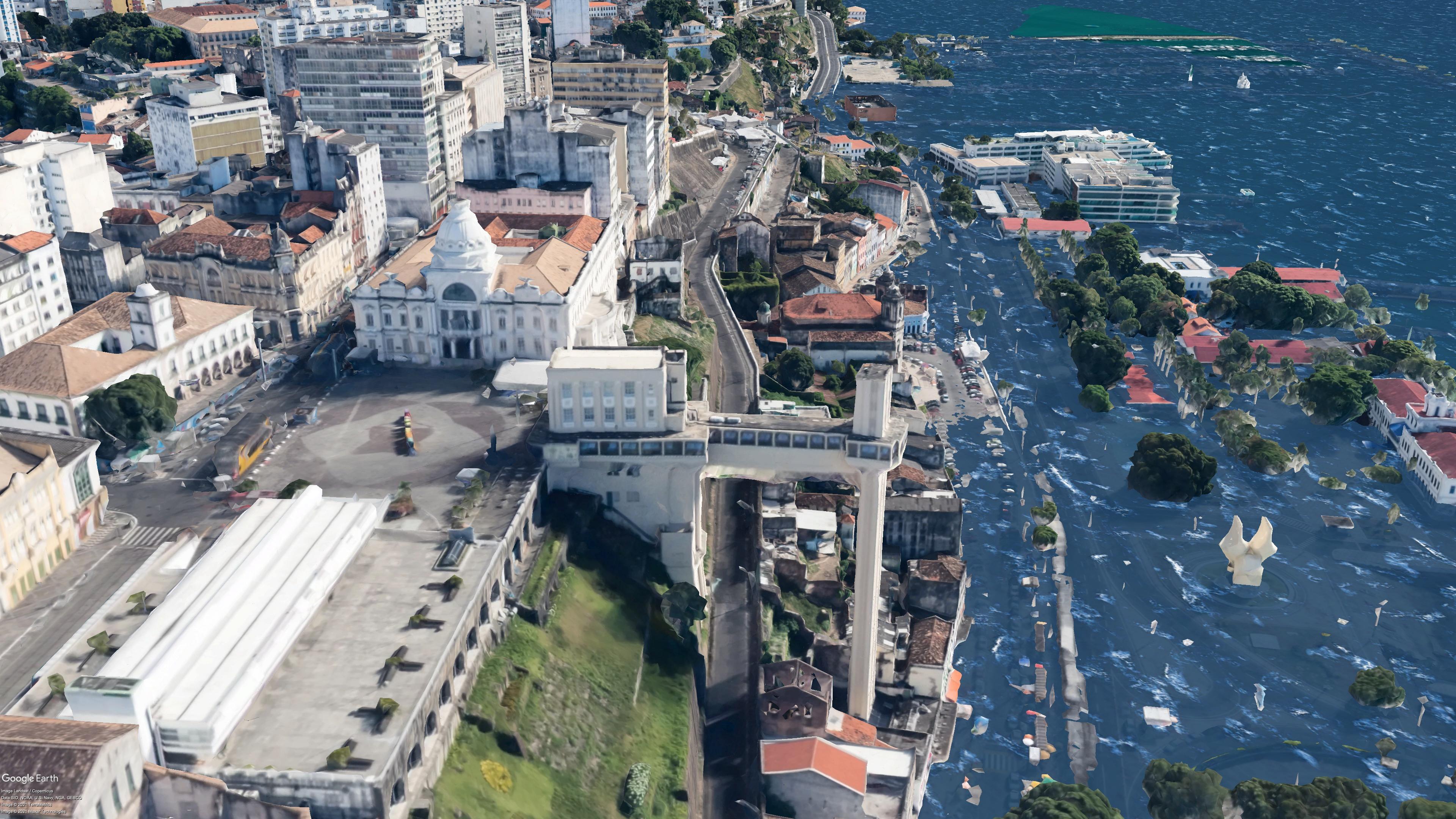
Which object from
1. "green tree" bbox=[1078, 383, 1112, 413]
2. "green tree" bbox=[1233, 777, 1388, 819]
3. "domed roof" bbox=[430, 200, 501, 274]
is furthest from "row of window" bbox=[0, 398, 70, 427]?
"green tree" bbox=[1078, 383, 1112, 413]

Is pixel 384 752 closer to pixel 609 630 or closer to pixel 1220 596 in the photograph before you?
pixel 609 630

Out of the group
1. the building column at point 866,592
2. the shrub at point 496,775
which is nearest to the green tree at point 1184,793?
the building column at point 866,592

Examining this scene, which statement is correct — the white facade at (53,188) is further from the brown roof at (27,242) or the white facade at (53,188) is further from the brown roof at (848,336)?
the brown roof at (848,336)

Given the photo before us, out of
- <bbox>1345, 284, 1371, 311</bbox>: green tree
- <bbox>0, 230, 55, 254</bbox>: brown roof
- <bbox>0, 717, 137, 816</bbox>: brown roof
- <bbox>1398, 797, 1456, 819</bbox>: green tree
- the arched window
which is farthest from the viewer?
<bbox>1345, 284, 1371, 311</bbox>: green tree

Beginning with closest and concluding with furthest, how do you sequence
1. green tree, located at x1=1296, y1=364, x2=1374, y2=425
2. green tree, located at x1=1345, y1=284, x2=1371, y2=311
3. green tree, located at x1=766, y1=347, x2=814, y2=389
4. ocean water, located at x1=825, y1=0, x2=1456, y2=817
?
1. ocean water, located at x1=825, y1=0, x2=1456, y2=817
2. green tree, located at x1=1296, y1=364, x2=1374, y2=425
3. green tree, located at x1=766, y1=347, x2=814, y2=389
4. green tree, located at x1=1345, y1=284, x2=1371, y2=311

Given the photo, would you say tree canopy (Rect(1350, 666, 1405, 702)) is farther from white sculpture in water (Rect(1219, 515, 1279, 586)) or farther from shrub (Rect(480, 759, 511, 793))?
shrub (Rect(480, 759, 511, 793))

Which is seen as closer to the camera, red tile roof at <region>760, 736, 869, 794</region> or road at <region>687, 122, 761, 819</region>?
red tile roof at <region>760, 736, 869, 794</region>

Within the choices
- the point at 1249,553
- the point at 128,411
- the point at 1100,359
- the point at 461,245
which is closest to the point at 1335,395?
the point at 1100,359
